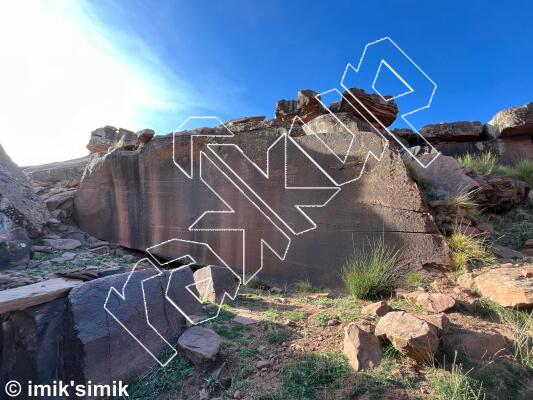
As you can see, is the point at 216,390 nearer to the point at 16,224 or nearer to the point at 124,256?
the point at 124,256

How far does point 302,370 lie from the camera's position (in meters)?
2.52

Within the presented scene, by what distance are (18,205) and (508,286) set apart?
853 centimetres

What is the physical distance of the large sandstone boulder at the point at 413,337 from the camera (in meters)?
2.38

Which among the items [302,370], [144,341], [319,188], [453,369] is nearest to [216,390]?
[302,370]

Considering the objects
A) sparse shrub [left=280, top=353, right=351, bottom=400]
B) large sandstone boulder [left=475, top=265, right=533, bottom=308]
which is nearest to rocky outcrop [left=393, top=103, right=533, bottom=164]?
large sandstone boulder [left=475, top=265, right=533, bottom=308]

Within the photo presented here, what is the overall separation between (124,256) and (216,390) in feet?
17.6

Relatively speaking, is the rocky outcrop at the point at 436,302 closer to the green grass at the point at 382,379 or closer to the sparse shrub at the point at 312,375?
the green grass at the point at 382,379

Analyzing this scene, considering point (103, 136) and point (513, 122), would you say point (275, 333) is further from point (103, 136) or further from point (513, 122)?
point (103, 136)

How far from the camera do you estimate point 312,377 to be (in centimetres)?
244

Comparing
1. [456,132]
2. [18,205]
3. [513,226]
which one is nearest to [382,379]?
[513,226]

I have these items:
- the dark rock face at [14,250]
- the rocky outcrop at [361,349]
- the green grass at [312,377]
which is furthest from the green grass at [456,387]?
the dark rock face at [14,250]

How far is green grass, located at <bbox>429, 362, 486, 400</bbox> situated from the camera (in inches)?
81.7

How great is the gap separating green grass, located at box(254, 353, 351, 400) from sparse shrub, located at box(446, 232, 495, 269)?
9.33 ft

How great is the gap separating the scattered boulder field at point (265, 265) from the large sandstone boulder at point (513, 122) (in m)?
4.66
